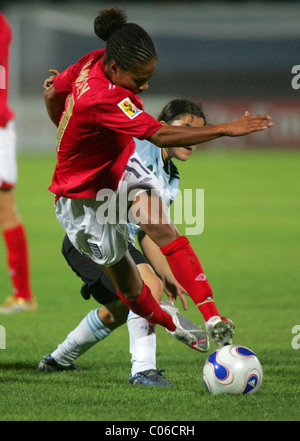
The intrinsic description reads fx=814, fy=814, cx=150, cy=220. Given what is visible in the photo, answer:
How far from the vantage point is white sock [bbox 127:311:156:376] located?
4.58m

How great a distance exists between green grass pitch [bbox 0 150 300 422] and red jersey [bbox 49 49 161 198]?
1091 millimetres

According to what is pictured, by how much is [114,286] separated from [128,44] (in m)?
1.53

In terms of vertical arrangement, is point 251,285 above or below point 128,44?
below

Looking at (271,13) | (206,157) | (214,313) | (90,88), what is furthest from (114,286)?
(271,13)

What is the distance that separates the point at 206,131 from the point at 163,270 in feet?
4.29

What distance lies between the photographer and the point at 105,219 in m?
4.33

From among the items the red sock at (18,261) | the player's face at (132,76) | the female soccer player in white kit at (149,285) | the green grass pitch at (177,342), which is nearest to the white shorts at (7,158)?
the red sock at (18,261)

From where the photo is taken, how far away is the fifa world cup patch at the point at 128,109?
3.72 m

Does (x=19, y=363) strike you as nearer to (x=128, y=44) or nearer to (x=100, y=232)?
(x=100, y=232)

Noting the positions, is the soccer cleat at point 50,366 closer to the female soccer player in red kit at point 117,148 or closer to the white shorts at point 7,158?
the female soccer player in red kit at point 117,148

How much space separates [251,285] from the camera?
28.6 ft

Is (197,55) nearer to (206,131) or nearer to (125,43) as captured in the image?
(125,43)
